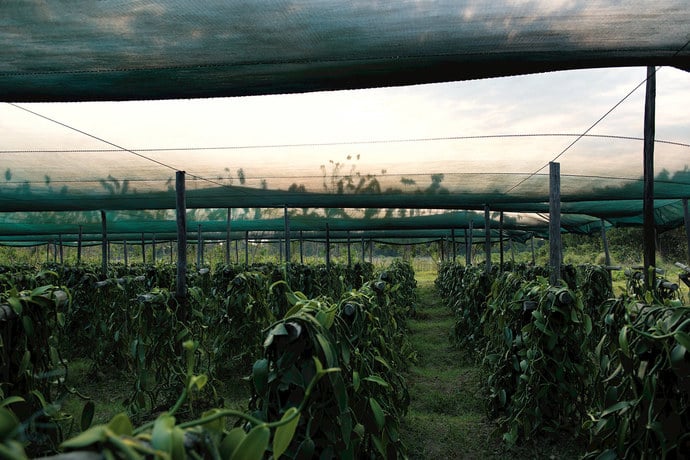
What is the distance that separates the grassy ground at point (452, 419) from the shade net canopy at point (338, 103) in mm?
1733

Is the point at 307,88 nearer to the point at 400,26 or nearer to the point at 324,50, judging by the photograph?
the point at 324,50

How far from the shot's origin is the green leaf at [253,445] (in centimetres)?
67

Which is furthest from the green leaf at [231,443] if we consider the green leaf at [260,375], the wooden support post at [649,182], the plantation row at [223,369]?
the wooden support post at [649,182]

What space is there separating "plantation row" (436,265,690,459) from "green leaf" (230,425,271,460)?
1097 mm

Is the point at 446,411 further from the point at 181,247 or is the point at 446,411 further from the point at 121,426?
the point at 121,426

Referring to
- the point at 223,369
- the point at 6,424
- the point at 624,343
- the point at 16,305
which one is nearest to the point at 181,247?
the point at 223,369

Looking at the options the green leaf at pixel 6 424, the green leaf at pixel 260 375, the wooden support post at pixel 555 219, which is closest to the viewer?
the green leaf at pixel 6 424

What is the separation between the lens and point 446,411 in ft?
11.4

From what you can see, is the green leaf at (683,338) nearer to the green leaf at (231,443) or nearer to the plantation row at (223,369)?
the plantation row at (223,369)

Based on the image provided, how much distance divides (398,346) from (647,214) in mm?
2159

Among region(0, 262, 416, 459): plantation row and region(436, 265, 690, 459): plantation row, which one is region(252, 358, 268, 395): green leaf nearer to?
region(0, 262, 416, 459): plantation row

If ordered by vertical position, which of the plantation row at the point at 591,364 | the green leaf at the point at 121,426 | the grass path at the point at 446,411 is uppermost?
the green leaf at the point at 121,426

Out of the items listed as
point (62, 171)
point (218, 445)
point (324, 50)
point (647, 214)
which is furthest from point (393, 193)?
point (218, 445)

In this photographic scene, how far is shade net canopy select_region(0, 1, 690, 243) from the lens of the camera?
1.53 meters
